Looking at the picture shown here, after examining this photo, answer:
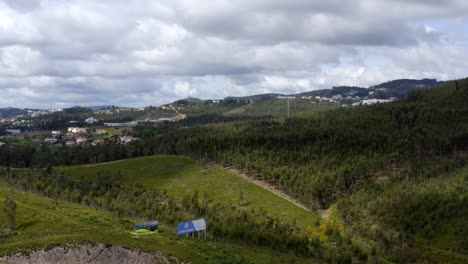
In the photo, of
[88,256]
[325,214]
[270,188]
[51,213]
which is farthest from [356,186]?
[88,256]

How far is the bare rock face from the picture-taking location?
6762 centimetres

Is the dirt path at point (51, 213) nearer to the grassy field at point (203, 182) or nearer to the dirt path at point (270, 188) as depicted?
the grassy field at point (203, 182)

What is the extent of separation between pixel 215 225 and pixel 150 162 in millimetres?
104207

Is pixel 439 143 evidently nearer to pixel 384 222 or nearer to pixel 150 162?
pixel 384 222

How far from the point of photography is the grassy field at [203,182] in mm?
139625

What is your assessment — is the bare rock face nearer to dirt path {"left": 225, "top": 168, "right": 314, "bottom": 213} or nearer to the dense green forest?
the dense green forest

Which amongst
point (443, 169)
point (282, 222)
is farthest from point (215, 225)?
point (443, 169)

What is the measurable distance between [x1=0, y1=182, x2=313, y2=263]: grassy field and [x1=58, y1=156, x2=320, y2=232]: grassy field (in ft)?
149

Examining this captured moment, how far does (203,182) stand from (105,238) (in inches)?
3716

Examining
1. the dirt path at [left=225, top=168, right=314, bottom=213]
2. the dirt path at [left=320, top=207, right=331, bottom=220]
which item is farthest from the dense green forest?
the dirt path at [left=320, top=207, right=331, bottom=220]

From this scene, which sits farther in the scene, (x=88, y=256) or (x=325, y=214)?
(x=325, y=214)

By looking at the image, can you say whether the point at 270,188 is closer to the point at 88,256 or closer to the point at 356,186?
the point at 356,186

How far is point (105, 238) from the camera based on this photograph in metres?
73.5

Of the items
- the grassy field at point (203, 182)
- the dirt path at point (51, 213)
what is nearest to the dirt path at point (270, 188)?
the grassy field at point (203, 182)
